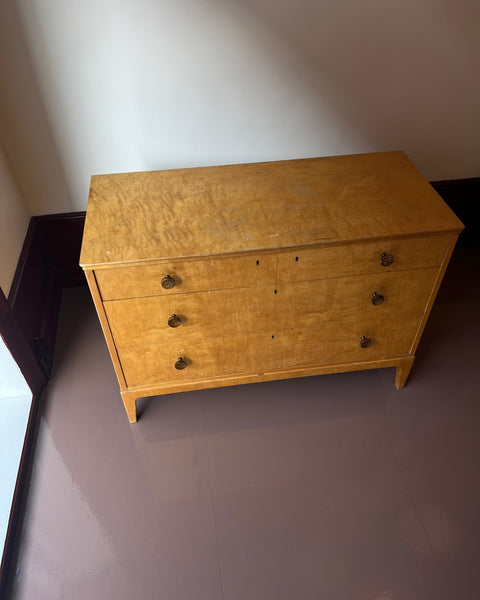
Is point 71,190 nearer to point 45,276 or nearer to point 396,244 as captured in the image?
point 45,276

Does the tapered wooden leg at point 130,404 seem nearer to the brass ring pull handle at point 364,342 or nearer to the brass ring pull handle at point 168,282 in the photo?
the brass ring pull handle at point 168,282

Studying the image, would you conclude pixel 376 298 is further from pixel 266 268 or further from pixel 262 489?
pixel 262 489

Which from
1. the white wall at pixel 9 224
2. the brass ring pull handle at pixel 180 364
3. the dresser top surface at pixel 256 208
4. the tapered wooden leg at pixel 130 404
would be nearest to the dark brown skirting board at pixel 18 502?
the tapered wooden leg at pixel 130 404

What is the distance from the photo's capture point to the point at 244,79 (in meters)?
1.85

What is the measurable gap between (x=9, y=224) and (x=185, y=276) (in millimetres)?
A: 902

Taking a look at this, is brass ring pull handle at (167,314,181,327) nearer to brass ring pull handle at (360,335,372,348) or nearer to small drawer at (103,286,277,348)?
small drawer at (103,286,277,348)

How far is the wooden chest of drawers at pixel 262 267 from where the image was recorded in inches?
56.5

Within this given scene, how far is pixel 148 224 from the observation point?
4.90 feet

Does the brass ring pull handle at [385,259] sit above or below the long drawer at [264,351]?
above

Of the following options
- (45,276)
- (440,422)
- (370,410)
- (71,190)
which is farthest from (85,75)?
(440,422)

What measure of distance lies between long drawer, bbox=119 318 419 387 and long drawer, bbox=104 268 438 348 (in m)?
0.04

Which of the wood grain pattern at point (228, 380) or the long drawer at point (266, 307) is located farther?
the wood grain pattern at point (228, 380)

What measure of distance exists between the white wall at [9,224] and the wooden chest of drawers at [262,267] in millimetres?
440

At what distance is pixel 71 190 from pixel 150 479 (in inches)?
50.1
